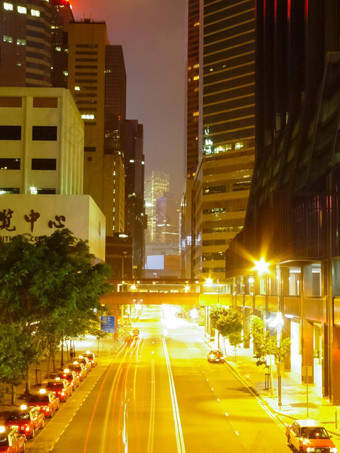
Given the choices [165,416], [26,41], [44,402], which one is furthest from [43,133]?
[26,41]

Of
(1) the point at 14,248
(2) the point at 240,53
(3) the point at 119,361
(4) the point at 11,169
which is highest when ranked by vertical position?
(2) the point at 240,53

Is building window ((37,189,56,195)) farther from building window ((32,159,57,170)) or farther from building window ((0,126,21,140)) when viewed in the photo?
building window ((0,126,21,140))

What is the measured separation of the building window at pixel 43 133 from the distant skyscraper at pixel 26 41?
10732cm

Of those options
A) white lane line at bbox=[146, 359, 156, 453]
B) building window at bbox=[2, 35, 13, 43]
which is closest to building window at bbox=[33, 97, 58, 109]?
white lane line at bbox=[146, 359, 156, 453]

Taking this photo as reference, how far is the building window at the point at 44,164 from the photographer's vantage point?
258ft

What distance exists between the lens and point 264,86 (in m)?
78.5

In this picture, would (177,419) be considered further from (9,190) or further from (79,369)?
(9,190)

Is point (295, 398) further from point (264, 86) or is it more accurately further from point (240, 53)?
point (240, 53)

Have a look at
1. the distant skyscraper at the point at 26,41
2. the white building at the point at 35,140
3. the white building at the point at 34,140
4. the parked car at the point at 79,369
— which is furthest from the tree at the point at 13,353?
the distant skyscraper at the point at 26,41

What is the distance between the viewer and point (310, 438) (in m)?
25.6

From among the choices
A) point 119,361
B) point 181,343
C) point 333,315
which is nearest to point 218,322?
point 119,361

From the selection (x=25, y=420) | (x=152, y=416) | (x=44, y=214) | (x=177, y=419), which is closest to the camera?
(x=25, y=420)

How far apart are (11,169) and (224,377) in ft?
127

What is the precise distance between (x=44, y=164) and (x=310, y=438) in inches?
2318
